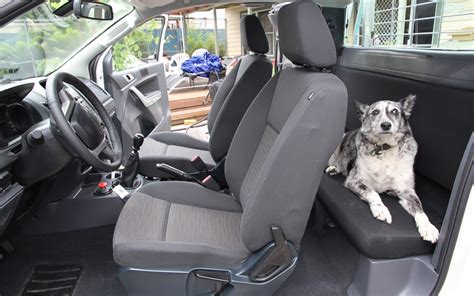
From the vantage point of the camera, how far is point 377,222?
5.05ft

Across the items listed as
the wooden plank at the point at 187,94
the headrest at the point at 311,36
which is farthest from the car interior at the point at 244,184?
the wooden plank at the point at 187,94

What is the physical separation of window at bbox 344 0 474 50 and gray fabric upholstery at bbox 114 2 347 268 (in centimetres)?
154

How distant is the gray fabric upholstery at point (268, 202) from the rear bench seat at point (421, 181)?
40cm

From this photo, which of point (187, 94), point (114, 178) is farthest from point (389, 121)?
point (187, 94)

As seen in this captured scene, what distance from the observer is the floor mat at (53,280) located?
187 cm

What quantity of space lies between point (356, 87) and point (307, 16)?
1.41 m

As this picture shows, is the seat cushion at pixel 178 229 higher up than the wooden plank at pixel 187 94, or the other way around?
the seat cushion at pixel 178 229

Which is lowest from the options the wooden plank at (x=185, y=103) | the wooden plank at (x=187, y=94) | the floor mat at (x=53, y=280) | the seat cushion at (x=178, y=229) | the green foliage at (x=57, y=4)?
the floor mat at (x=53, y=280)

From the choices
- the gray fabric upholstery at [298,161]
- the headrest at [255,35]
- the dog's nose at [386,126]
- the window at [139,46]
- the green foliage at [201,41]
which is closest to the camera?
the gray fabric upholstery at [298,161]

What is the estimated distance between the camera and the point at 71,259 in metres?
2.12

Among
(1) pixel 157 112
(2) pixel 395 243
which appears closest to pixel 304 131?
(2) pixel 395 243

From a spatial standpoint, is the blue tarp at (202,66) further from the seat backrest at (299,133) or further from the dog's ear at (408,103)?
the seat backrest at (299,133)

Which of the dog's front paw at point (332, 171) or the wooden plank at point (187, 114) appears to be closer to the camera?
the dog's front paw at point (332, 171)

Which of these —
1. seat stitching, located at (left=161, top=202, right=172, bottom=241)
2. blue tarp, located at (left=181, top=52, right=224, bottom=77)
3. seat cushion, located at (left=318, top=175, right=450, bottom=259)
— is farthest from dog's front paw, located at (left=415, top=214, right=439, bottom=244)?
blue tarp, located at (left=181, top=52, right=224, bottom=77)
